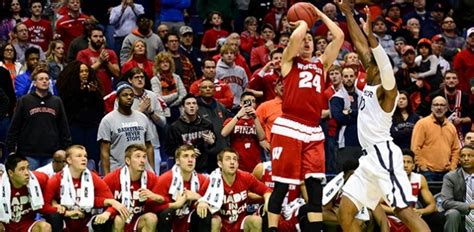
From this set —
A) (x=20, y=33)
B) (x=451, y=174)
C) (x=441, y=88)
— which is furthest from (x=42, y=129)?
(x=441, y=88)

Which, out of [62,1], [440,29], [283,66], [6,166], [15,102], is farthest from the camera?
[440,29]

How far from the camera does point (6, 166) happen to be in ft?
48.8

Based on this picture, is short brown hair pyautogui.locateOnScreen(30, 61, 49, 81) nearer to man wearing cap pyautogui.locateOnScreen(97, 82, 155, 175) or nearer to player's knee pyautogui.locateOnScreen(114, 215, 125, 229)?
man wearing cap pyautogui.locateOnScreen(97, 82, 155, 175)

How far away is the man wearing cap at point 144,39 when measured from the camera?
19.9 m

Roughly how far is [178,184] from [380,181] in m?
2.82

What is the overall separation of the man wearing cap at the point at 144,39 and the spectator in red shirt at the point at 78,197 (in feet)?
16.3

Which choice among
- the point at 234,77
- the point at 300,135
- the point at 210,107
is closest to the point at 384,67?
the point at 300,135

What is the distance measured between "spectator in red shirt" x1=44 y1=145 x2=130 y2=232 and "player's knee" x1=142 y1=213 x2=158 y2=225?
0.23 meters

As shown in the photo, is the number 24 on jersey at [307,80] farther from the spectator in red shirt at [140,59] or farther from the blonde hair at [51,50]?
the blonde hair at [51,50]

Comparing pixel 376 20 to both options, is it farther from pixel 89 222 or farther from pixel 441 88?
pixel 89 222

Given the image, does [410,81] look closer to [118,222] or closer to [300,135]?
[118,222]

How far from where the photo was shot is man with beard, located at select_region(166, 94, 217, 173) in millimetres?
16938

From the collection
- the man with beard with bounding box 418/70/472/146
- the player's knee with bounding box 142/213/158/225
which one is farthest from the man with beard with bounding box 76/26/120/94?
the man with beard with bounding box 418/70/472/146

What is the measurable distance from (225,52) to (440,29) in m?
5.19
